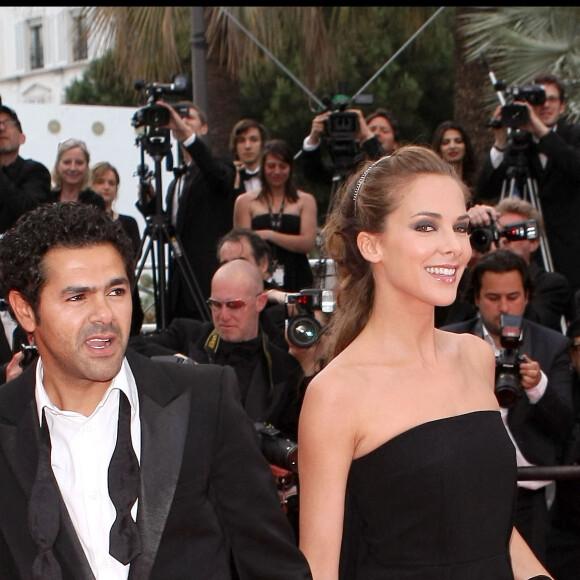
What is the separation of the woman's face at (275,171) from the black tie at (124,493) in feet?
13.7

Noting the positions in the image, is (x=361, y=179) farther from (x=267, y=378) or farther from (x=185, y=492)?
(x=267, y=378)

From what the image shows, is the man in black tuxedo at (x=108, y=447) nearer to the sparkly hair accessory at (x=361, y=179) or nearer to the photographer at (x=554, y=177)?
the sparkly hair accessory at (x=361, y=179)

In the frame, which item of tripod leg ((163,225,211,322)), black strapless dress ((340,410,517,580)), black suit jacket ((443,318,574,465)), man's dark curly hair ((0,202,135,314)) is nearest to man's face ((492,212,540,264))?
black suit jacket ((443,318,574,465))

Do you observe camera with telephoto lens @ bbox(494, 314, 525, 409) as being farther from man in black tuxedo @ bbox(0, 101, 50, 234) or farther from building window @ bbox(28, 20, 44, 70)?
building window @ bbox(28, 20, 44, 70)

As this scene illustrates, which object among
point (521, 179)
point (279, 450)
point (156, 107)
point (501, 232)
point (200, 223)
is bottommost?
point (279, 450)

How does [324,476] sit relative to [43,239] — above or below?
below

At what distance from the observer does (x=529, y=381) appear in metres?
4.11

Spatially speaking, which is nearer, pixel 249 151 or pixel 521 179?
pixel 521 179

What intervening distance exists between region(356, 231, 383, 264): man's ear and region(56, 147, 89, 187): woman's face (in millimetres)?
3803

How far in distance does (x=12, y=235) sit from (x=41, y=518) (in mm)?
635

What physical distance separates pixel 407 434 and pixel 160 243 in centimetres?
362

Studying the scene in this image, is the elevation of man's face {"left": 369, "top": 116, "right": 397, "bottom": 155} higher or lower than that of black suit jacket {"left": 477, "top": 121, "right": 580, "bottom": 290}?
higher

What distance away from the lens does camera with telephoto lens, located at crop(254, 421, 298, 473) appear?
10.8 feet

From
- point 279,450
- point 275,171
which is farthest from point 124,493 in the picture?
point 275,171
